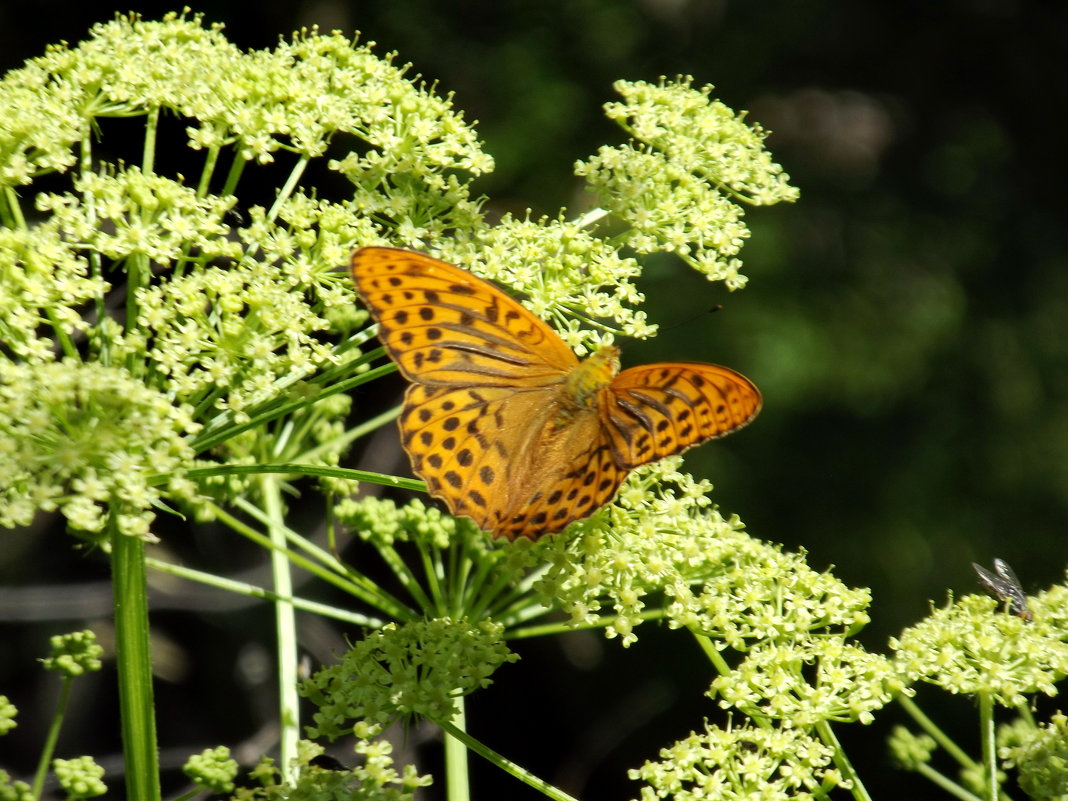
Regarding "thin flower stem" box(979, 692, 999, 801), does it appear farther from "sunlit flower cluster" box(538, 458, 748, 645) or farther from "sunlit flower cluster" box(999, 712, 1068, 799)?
"sunlit flower cluster" box(538, 458, 748, 645)

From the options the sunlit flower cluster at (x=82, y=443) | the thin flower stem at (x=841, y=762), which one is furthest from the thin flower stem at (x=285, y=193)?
the thin flower stem at (x=841, y=762)

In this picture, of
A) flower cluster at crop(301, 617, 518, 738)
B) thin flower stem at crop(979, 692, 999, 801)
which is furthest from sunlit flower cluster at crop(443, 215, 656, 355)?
thin flower stem at crop(979, 692, 999, 801)

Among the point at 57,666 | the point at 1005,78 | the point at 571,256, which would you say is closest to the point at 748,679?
the point at 571,256

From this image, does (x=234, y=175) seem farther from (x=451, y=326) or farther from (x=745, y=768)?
(x=745, y=768)

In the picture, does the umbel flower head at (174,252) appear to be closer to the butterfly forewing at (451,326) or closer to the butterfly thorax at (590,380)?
the butterfly forewing at (451,326)

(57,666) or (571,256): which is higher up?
(571,256)

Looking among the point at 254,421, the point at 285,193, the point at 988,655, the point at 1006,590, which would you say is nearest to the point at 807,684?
the point at 988,655

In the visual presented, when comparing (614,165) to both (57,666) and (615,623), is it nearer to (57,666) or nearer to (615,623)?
(615,623)
